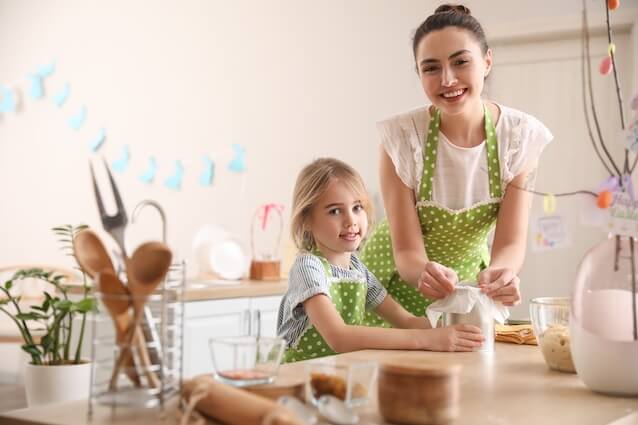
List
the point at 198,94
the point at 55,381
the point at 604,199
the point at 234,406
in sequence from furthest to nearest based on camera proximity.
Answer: the point at 198,94, the point at 55,381, the point at 604,199, the point at 234,406

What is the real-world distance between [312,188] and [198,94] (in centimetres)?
315

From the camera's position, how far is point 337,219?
1.90 meters

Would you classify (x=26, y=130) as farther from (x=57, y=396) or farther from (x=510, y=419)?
(x=510, y=419)

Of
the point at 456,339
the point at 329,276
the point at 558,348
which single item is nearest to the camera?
the point at 558,348

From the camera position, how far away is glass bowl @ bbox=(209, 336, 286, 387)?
1052mm

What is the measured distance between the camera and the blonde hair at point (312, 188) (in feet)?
6.27

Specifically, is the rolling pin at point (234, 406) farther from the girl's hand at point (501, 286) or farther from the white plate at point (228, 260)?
the white plate at point (228, 260)

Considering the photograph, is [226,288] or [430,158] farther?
[226,288]

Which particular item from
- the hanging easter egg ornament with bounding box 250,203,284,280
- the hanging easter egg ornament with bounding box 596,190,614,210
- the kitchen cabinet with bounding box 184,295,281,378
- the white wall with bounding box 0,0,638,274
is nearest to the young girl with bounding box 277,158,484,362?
the hanging easter egg ornament with bounding box 596,190,614,210

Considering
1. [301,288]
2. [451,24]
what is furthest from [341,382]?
[451,24]

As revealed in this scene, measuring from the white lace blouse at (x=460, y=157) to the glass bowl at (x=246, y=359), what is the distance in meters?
0.95

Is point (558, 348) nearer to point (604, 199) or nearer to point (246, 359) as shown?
point (604, 199)

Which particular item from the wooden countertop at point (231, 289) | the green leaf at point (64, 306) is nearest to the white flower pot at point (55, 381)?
the green leaf at point (64, 306)

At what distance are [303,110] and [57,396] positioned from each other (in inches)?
105
